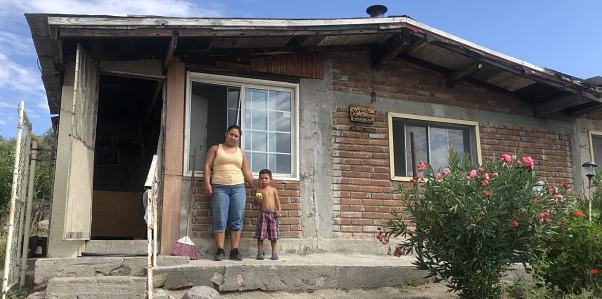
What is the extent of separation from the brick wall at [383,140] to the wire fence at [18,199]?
378 cm

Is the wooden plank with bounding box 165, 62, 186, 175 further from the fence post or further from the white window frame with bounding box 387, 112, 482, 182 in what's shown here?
the white window frame with bounding box 387, 112, 482, 182

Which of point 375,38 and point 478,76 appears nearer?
point 375,38

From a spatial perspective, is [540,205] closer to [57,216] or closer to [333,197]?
[333,197]

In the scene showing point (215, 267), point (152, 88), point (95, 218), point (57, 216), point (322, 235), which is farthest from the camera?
point (152, 88)

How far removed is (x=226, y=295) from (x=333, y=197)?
229cm

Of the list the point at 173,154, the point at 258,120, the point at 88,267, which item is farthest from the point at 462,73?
the point at 88,267

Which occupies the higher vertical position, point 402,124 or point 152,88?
point 152,88

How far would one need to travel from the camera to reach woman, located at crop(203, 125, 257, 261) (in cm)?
561

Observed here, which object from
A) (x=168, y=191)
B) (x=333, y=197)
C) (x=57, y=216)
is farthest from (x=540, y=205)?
(x=57, y=216)

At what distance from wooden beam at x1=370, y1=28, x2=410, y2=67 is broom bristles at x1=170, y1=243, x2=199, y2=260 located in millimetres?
3705

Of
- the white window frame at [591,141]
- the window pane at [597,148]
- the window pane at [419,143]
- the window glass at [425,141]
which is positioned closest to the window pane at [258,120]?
the window glass at [425,141]

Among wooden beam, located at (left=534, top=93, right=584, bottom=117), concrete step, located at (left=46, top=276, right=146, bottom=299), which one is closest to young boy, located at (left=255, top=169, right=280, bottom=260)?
concrete step, located at (left=46, top=276, right=146, bottom=299)

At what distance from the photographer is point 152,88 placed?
794 centimetres

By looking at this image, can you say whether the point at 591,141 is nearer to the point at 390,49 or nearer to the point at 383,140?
the point at 383,140
